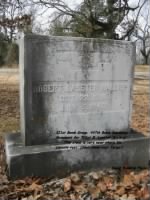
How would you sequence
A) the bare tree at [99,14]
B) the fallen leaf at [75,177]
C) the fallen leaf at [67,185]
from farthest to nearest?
the bare tree at [99,14]
the fallen leaf at [75,177]
the fallen leaf at [67,185]

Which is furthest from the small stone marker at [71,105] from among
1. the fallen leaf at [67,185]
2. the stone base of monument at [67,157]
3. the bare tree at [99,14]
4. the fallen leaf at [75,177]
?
the bare tree at [99,14]

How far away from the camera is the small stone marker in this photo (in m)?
4.65

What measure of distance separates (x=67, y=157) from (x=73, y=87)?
0.99 meters

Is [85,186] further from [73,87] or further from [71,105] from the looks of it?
[73,87]

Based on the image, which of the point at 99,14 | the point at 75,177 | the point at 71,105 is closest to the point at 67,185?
the point at 75,177

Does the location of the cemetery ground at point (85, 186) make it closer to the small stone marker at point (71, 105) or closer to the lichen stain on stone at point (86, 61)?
the small stone marker at point (71, 105)

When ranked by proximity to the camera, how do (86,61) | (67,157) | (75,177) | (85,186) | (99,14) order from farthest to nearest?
(99,14) < (86,61) < (67,157) < (75,177) < (85,186)

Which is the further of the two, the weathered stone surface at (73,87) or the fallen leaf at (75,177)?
the weathered stone surface at (73,87)

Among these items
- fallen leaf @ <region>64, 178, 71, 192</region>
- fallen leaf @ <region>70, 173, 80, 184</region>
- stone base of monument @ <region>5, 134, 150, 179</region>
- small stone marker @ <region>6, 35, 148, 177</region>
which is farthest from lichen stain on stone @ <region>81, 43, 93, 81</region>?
fallen leaf @ <region>64, 178, 71, 192</region>

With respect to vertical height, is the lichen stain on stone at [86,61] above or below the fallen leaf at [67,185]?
above

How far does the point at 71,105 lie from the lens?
4.98 metres

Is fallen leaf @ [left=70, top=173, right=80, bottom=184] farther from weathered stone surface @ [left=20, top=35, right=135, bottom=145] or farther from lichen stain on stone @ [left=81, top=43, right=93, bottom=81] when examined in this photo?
lichen stain on stone @ [left=81, top=43, right=93, bottom=81]

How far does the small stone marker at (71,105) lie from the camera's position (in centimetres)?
465

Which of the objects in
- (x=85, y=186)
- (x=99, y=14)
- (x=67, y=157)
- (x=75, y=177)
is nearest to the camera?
(x=85, y=186)
